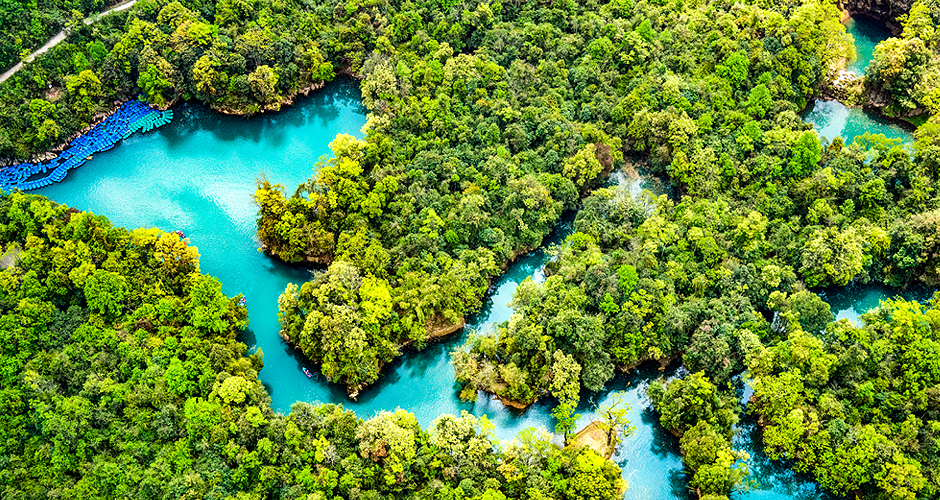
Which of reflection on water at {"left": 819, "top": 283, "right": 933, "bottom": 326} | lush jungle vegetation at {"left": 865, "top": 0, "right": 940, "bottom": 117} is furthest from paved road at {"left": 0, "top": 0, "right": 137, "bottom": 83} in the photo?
lush jungle vegetation at {"left": 865, "top": 0, "right": 940, "bottom": 117}

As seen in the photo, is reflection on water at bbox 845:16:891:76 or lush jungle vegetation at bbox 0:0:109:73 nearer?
lush jungle vegetation at bbox 0:0:109:73

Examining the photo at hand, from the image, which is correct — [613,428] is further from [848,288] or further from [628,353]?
[848,288]

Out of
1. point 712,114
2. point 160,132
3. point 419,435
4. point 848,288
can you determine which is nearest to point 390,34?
point 160,132

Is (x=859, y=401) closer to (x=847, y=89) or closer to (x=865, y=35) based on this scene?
(x=847, y=89)

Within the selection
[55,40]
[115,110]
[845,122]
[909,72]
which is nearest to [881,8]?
[909,72]

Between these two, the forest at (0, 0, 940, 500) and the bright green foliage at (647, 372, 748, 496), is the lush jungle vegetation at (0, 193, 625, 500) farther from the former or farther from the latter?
the bright green foliage at (647, 372, 748, 496)
